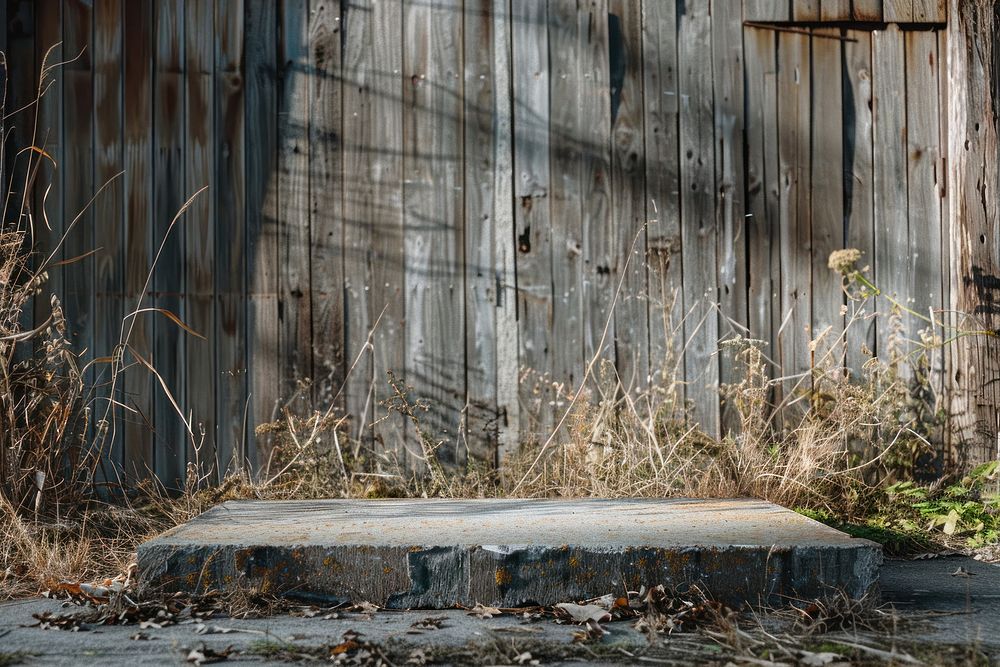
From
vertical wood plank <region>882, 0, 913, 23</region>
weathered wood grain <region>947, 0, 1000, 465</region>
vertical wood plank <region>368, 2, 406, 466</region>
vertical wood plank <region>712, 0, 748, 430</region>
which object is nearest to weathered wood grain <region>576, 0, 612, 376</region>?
vertical wood plank <region>712, 0, 748, 430</region>

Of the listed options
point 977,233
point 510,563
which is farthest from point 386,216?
point 977,233

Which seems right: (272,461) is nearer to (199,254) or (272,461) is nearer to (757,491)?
(199,254)

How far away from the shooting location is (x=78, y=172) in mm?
4094

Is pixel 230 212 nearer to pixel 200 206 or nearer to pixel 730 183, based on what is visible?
pixel 200 206

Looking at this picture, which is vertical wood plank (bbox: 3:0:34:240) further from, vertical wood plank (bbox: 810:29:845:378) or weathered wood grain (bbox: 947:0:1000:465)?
weathered wood grain (bbox: 947:0:1000:465)

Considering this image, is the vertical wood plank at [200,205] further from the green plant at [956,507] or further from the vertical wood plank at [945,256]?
the vertical wood plank at [945,256]

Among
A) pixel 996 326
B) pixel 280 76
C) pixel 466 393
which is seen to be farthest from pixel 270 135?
pixel 996 326

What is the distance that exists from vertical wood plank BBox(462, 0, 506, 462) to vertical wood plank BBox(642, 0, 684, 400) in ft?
2.28

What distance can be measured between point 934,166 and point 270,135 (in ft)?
10.1

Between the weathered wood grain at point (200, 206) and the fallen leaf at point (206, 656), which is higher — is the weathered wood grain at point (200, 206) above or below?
above

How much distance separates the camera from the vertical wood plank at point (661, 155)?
4176 millimetres

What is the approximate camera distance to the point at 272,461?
4.07 m

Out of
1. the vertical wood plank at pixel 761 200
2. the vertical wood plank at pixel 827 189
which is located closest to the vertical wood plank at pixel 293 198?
the vertical wood plank at pixel 761 200

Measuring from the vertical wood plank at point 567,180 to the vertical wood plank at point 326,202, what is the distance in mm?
978
